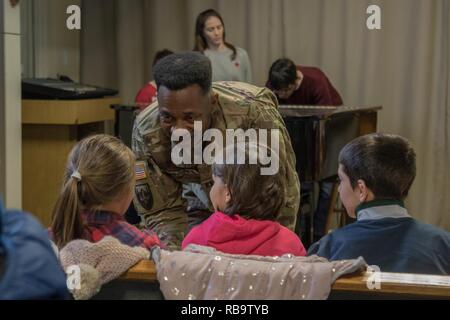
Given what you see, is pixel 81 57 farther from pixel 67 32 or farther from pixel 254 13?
pixel 254 13

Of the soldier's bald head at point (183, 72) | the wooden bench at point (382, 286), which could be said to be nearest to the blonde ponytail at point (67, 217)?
the wooden bench at point (382, 286)

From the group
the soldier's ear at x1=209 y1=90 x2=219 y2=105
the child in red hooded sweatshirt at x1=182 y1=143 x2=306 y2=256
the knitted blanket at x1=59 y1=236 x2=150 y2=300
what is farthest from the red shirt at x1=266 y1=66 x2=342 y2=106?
the knitted blanket at x1=59 y1=236 x2=150 y2=300

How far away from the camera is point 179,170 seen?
226cm

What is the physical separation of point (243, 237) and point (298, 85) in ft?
9.21

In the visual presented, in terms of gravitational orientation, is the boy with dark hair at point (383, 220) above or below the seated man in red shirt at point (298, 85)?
below

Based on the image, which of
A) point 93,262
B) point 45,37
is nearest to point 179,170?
point 93,262

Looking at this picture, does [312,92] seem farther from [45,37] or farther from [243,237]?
[243,237]

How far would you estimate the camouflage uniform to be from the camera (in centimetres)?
219

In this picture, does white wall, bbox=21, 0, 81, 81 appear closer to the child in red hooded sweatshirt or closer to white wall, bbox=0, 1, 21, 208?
white wall, bbox=0, 1, 21, 208

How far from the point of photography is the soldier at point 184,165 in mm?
2066

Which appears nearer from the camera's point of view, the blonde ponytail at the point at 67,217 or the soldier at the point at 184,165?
the blonde ponytail at the point at 67,217

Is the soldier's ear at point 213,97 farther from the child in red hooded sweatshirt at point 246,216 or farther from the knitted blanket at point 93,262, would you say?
the knitted blanket at point 93,262
